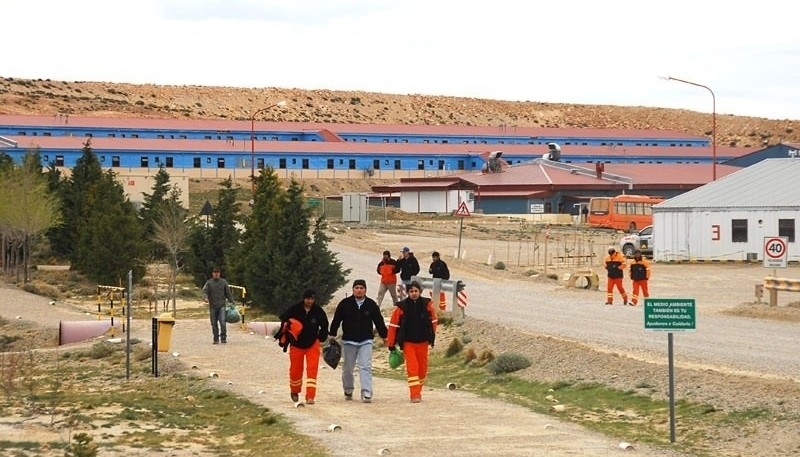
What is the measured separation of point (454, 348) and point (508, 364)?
3.24 meters

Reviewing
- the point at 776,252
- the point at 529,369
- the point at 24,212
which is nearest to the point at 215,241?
the point at 24,212

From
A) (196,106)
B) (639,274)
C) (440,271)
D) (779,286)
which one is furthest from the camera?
(196,106)

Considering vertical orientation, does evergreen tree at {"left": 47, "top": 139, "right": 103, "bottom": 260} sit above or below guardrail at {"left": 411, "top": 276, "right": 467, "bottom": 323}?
above

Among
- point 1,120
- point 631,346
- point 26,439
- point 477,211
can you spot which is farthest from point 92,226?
point 1,120

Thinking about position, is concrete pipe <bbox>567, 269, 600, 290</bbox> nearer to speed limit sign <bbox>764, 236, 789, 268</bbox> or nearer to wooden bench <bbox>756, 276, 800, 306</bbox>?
speed limit sign <bbox>764, 236, 789, 268</bbox>

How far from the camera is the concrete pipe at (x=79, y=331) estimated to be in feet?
105

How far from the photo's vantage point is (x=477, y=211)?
9419 centimetres

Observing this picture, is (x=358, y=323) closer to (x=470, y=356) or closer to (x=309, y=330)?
(x=309, y=330)

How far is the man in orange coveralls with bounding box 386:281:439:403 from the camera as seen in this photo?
18.3 metres

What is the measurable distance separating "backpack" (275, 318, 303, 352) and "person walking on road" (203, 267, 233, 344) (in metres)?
9.16

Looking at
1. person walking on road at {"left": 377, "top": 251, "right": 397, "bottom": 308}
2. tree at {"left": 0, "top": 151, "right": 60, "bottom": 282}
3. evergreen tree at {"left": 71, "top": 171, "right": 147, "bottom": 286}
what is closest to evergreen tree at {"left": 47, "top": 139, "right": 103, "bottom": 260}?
tree at {"left": 0, "top": 151, "right": 60, "bottom": 282}

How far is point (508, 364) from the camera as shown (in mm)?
22906

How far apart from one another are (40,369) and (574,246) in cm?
3946

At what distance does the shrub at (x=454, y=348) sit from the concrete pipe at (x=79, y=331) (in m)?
9.07
